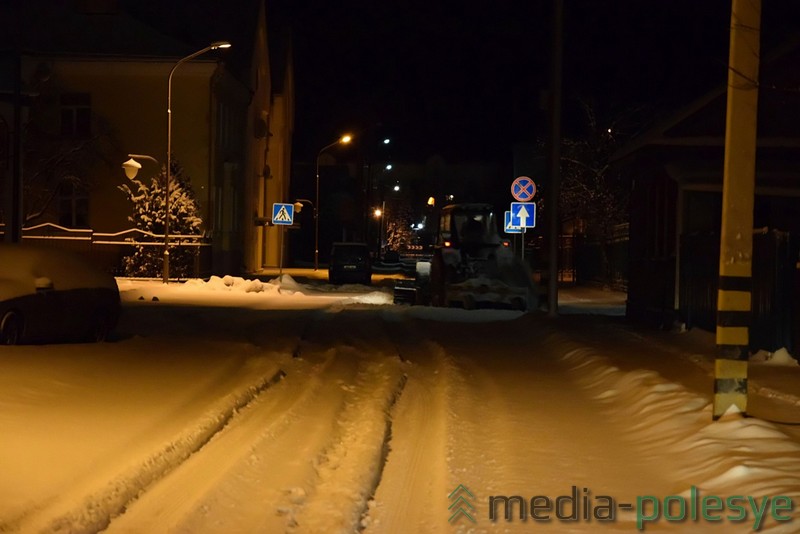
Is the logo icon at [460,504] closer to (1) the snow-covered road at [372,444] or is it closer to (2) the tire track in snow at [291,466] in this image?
(1) the snow-covered road at [372,444]

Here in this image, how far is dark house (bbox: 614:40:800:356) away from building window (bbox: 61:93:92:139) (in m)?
29.3

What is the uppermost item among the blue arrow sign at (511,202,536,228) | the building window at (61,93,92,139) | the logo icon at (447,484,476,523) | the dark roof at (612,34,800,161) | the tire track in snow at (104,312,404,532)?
the building window at (61,93,92,139)

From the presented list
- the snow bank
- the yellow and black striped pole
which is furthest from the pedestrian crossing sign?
the yellow and black striped pole

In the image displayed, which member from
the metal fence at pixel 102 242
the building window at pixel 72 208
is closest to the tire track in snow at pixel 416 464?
the metal fence at pixel 102 242

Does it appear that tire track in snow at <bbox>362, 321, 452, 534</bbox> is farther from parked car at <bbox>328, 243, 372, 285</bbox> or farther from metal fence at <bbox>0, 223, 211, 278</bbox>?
parked car at <bbox>328, 243, 372, 285</bbox>

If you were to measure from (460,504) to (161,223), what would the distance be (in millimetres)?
33783

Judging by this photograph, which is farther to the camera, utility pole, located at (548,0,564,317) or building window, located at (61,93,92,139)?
building window, located at (61,93,92,139)

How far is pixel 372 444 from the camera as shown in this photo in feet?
29.9

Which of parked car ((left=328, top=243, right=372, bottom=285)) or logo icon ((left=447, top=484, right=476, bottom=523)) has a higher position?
parked car ((left=328, top=243, right=372, bottom=285))

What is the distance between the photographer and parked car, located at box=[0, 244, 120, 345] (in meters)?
14.3

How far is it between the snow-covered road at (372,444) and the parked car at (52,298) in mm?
522

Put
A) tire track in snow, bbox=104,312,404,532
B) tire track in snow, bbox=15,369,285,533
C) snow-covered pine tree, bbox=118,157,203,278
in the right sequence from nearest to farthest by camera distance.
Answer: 1. tire track in snow, bbox=15,369,285,533
2. tire track in snow, bbox=104,312,404,532
3. snow-covered pine tree, bbox=118,157,203,278

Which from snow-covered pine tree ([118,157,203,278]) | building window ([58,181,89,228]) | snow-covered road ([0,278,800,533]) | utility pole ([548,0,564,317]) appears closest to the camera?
snow-covered road ([0,278,800,533])

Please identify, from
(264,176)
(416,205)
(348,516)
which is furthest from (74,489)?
(416,205)
